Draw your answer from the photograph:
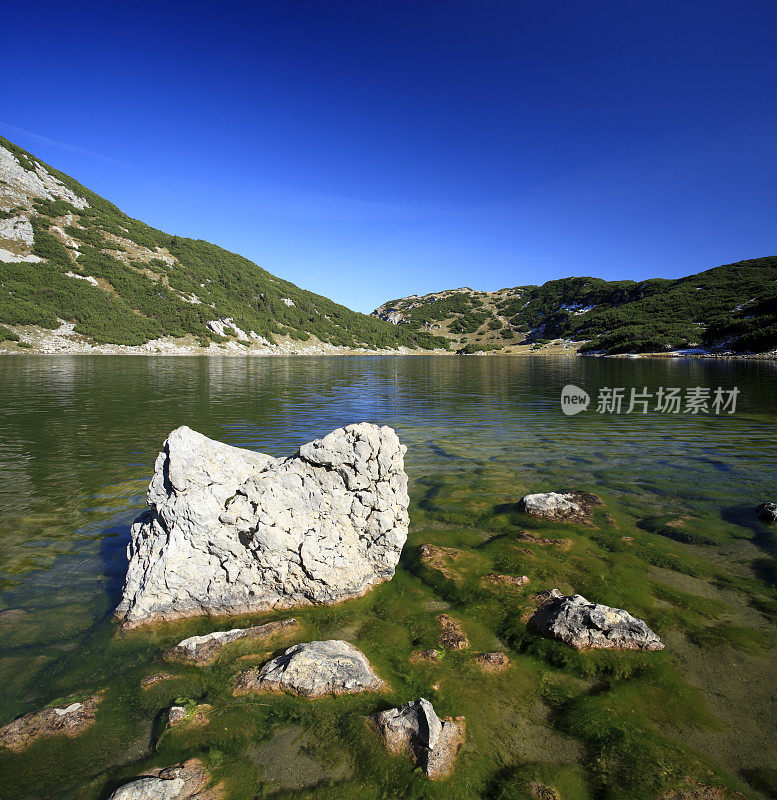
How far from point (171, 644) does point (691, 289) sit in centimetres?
23244

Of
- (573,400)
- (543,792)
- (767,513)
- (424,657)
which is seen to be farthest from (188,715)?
(573,400)

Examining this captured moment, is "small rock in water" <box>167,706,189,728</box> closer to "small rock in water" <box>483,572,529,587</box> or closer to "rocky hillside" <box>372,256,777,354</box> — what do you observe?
"small rock in water" <box>483,572,529,587</box>

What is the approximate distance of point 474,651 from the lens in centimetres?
609

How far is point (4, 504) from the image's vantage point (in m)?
11.6

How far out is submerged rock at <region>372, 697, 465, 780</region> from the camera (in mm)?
4262

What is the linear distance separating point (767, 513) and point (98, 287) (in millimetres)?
166709

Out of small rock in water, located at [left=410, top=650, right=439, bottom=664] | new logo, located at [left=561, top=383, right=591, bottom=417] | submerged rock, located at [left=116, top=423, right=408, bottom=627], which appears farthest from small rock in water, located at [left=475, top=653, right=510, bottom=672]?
new logo, located at [left=561, top=383, right=591, bottom=417]

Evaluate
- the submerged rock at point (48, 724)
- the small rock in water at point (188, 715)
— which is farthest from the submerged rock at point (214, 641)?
the submerged rock at point (48, 724)

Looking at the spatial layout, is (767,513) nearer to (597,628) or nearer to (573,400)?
(597,628)

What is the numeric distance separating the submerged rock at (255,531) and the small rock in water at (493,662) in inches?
108

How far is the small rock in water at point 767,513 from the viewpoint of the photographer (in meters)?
10.4

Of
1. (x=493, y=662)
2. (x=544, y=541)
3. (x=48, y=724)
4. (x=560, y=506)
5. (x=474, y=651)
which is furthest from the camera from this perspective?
(x=560, y=506)

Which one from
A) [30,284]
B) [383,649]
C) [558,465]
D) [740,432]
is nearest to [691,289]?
[740,432]

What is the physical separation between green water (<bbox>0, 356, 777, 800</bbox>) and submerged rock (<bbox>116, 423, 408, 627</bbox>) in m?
0.45
